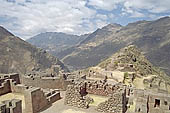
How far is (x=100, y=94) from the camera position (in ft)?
55.0

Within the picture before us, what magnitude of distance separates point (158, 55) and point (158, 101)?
144551mm

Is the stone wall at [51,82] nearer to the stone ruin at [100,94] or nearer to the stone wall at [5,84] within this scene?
the stone wall at [5,84]

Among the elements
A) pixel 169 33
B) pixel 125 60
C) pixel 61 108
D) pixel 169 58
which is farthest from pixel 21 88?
pixel 169 33

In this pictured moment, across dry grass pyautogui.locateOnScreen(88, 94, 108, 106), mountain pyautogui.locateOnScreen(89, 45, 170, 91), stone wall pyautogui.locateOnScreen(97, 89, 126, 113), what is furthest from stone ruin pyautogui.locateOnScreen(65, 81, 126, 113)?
mountain pyautogui.locateOnScreen(89, 45, 170, 91)

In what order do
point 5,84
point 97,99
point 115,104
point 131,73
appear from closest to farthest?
point 115,104
point 97,99
point 5,84
point 131,73

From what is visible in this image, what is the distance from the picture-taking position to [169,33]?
195375 mm

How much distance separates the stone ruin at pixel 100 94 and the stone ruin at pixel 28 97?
171 cm

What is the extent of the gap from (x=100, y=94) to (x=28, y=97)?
20.8 feet

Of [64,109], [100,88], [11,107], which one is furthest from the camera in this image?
[100,88]

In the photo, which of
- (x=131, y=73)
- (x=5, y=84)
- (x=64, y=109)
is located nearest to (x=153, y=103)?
(x=64, y=109)

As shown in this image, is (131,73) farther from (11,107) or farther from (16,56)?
(16,56)

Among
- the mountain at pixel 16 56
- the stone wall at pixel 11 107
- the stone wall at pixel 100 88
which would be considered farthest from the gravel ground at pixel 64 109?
the mountain at pixel 16 56

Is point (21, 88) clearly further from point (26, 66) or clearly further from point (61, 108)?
point (26, 66)

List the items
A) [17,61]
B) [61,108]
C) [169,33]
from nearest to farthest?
[61,108] → [17,61] → [169,33]
